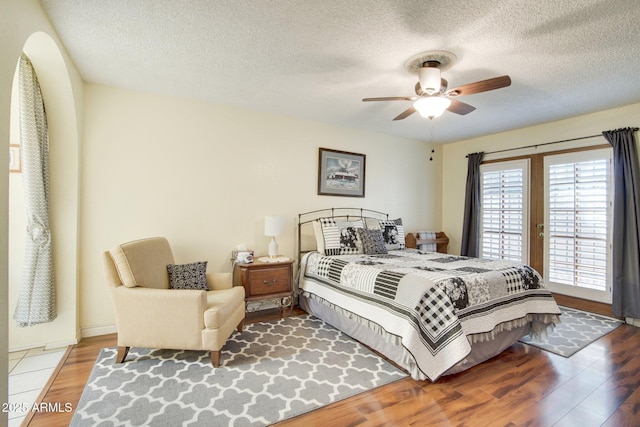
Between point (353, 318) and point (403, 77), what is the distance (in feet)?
7.77

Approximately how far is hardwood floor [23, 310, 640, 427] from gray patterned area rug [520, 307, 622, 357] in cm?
16

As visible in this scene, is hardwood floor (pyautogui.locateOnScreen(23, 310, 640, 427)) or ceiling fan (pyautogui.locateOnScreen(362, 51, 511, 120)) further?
ceiling fan (pyautogui.locateOnScreen(362, 51, 511, 120))

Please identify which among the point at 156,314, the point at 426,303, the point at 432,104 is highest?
the point at 432,104

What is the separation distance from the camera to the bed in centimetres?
229

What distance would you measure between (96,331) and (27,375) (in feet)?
2.56

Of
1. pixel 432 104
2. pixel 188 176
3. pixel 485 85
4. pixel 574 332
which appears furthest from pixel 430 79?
pixel 574 332

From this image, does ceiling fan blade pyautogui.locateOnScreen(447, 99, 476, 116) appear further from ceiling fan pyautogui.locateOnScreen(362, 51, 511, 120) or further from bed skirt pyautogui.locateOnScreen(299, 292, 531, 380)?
bed skirt pyautogui.locateOnScreen(299, 292, 531, 380)

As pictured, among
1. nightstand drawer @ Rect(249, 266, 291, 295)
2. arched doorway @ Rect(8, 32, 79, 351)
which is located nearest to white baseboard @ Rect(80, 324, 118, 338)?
arched doorway @ Rect(8, 32, 79, 351)

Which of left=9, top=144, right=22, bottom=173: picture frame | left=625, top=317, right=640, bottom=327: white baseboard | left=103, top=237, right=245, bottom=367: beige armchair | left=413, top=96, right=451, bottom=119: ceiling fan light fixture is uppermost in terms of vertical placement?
left=413, top=96, right=451, bottom=119: ceiling fan light fixture

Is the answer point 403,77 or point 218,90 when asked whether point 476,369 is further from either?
point 218,90

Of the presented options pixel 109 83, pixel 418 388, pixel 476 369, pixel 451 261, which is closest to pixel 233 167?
pixel 109 83

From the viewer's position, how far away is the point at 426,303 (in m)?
2.35

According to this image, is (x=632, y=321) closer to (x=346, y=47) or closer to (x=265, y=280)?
(x=265, y=280)

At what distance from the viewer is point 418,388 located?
226 centimetres
